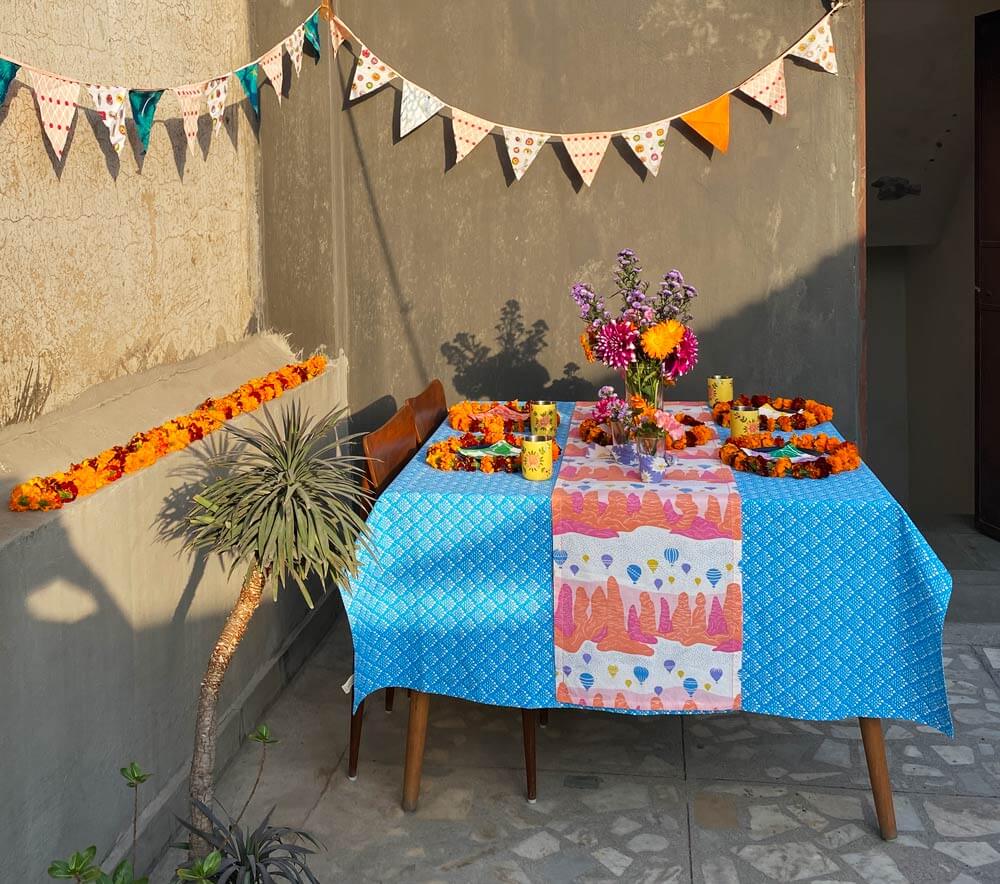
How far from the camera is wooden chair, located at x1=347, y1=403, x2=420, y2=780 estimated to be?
2688mm

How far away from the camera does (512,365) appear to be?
155 inches

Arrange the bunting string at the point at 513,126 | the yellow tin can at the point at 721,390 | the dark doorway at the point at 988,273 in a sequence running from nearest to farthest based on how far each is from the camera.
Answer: the yellow tin can at the point at 721,390, the bunting string at the point at 513,126, the dark doorway at the point at 988,273

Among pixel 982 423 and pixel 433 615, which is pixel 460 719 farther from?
pixel 982 423

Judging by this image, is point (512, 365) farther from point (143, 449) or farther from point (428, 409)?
point (143, 449)

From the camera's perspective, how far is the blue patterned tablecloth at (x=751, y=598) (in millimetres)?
2420

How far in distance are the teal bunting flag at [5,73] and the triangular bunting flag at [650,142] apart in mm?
2057

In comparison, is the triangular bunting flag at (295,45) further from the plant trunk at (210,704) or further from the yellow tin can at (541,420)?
the plant trunk at (210,704)

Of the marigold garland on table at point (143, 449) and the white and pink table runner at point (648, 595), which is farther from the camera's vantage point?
the white and pink table runner at point (648, 595)

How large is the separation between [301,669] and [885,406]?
4701mm

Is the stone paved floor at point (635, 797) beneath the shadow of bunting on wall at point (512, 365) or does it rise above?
beneath

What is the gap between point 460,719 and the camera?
10.3ft

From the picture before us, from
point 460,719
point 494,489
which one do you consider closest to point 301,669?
point 460,719

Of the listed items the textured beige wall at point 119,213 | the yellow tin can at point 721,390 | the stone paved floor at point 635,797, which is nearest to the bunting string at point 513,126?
the textured beige wall at point 119,213

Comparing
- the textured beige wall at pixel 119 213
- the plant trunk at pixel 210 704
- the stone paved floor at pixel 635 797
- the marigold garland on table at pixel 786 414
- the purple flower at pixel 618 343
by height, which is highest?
the textured beige wall at pixel 119 213
